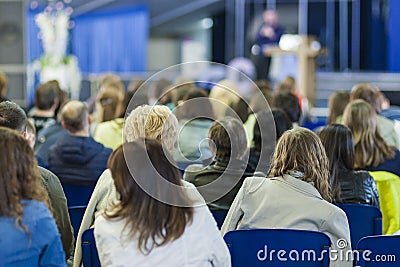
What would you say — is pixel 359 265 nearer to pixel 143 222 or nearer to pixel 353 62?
pixel 143 222

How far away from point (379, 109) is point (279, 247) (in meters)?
3.13

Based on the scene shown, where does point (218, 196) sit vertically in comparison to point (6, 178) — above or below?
below

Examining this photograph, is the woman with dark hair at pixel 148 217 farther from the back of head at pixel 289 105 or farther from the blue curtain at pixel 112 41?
the blue curtain at pixel 112 41

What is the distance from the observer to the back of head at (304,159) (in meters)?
3.11

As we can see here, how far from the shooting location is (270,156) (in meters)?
3.82

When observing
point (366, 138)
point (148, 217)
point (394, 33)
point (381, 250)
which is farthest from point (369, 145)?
point (394, 33)

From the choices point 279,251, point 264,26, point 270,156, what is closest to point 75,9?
point 264,26

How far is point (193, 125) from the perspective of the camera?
4801mm

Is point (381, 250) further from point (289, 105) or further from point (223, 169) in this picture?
point (289, 105)

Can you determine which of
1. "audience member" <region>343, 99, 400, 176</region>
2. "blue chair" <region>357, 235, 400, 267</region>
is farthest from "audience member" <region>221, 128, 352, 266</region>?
"audience member" <region>343, 99, 400, 176</region>

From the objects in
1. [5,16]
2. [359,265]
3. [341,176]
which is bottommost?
[359,265]

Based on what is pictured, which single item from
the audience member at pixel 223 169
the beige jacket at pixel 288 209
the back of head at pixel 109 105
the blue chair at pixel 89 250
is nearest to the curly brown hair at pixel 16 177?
the blue chair at pixel 89 250

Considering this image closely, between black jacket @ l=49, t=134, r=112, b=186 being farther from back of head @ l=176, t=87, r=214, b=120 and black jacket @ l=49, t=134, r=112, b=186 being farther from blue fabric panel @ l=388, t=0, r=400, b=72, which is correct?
blue fabric panel @ l=388, t=0, r=400, b=72

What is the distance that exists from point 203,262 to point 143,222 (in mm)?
258
